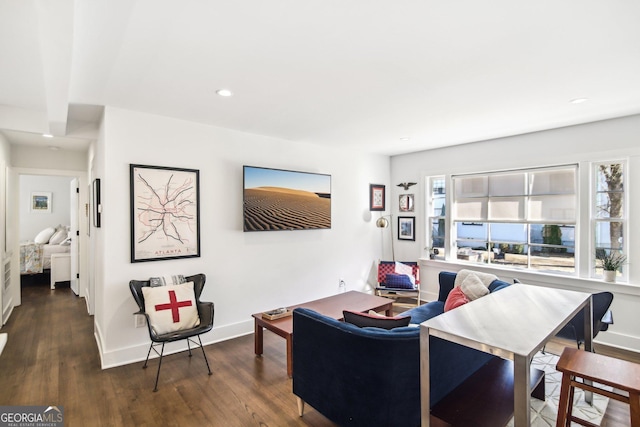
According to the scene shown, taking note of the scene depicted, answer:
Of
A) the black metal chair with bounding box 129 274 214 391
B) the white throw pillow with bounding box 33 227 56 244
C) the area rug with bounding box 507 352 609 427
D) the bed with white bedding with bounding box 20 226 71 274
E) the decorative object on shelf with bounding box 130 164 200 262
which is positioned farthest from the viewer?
the white throw pillow with bounding box 33 227 56 244

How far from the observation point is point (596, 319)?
2.74 m

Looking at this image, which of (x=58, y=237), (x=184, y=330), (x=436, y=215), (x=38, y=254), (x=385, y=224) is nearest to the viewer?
(x=184, y=330)

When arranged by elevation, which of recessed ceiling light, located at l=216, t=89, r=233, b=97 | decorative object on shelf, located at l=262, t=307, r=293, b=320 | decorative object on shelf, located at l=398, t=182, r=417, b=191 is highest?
recessed ceiling light, located at l=216, t=89, r=233, b=97

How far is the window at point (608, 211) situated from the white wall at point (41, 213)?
9851mm

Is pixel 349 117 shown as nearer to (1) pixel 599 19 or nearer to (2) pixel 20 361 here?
(1) pixel 599 19

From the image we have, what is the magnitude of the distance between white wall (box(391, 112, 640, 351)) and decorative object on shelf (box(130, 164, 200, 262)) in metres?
3.49

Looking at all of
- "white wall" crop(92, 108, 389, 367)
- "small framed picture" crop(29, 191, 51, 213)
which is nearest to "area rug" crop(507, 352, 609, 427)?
"white wall" crop(92, 108, 389, 367)

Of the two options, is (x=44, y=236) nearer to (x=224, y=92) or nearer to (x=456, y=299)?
(x=224, y=92)

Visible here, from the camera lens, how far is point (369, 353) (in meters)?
1.79

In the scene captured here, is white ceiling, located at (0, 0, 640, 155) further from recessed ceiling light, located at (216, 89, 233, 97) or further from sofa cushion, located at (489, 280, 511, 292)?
sofa cushion, located at (489, 280, 511, 292)

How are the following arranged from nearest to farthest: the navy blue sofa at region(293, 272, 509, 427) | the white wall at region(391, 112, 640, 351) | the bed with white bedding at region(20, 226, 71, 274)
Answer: the navy blue sofa at region(293, 272, 509, 427) → the white wall at region(391, 112, 640, 351) → the bed with white bedding at region(20, 226, 71, 274)

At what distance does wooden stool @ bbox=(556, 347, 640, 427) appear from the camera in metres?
1.56

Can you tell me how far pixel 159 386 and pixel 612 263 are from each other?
15.0 feet

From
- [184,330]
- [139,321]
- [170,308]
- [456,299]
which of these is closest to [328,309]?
[456,299]
